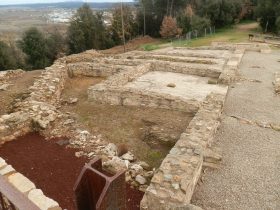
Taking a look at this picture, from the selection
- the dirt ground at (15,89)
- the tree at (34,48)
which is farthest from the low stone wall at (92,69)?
the tree at (34,48)

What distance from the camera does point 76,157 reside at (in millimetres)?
6883

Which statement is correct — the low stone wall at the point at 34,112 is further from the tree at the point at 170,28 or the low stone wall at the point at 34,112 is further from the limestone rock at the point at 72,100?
the tree at the point at 170,28

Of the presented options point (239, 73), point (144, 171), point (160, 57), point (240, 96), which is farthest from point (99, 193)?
point (160, 57)

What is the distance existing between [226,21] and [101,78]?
2992cm

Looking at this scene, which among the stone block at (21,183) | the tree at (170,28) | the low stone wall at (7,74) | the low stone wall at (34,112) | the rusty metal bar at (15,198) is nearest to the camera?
the rusty metal bar at (15,198)

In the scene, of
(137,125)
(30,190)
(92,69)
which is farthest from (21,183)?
(92,69)

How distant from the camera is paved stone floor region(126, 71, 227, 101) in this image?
11.5 meters

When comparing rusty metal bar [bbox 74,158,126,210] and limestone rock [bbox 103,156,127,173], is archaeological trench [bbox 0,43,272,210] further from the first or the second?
rusty metal bar [bbox 74,158,126,210]

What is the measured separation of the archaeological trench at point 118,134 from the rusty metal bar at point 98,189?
1737 millimetres

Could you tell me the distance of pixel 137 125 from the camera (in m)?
8.52

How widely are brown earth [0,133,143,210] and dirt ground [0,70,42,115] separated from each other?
231 cm

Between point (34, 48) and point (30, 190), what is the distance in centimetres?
3305

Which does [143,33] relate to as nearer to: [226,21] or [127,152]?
[226,21]

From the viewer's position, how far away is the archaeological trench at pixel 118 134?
4.89 m
